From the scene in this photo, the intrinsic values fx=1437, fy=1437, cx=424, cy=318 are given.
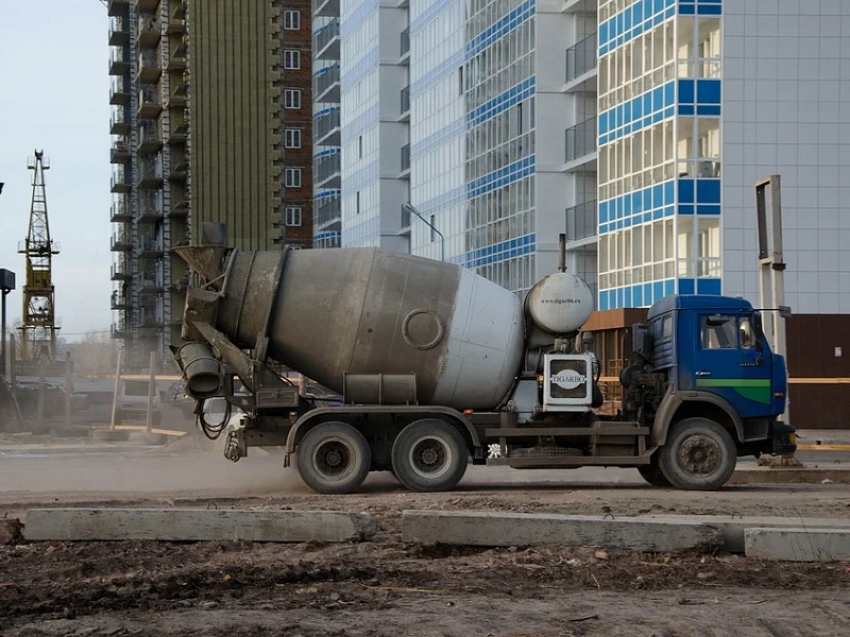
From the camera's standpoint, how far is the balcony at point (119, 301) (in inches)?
4621

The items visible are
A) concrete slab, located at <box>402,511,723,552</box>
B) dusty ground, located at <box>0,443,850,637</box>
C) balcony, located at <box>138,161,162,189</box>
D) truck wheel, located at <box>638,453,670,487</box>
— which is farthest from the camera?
balcony, located at <box>138,161,162,189</box>

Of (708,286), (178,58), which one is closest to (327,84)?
(178,58)

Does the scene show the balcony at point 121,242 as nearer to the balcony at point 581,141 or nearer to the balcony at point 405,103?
the balcony at point 405,103

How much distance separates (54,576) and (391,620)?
130 inches

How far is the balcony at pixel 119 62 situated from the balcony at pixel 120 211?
11.0 m

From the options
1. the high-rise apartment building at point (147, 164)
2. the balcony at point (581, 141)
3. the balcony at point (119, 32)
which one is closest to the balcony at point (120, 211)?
the high-rise apartment building at point (147, 164)

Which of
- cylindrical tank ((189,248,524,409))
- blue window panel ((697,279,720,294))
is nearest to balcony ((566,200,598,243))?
blue window panel ((697,279,720,294))

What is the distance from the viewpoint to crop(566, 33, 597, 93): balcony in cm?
5675

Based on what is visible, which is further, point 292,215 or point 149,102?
point 149,102

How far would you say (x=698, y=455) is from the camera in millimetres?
20016

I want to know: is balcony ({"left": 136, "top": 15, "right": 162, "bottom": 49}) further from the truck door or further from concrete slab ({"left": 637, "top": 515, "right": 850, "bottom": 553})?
concrete slab ({"left": 637, "top": 515, "right": 850, "bottom": 553})

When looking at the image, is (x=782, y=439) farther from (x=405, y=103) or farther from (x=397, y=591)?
(x=405, y=103)

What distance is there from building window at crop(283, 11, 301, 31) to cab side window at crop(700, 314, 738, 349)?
3678 inches

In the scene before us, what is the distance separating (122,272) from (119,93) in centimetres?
1586
